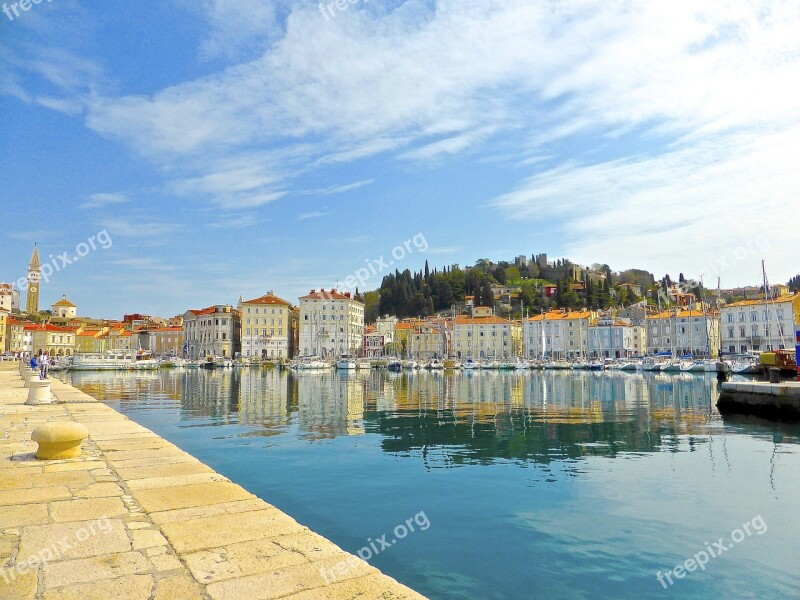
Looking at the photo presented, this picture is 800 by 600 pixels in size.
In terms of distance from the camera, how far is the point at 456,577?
282 inches

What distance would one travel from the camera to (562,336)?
386ft

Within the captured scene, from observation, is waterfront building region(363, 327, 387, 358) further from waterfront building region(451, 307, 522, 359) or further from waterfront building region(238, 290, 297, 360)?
waterfront building region(238, 290, 297, 360)

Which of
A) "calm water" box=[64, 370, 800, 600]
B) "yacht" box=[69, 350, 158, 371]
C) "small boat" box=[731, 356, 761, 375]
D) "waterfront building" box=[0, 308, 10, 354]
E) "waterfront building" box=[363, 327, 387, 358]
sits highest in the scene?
"waterfront building" box=[0, 308, 10, 354]

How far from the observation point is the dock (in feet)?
81.0

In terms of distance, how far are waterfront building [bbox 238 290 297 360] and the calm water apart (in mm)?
98415

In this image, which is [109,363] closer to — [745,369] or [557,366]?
[557,366]

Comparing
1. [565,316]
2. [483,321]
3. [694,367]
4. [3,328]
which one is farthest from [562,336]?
[3,328]

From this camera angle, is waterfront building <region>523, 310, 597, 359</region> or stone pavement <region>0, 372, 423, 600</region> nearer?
stone pavement <region>0, 372, 423, 600</region>

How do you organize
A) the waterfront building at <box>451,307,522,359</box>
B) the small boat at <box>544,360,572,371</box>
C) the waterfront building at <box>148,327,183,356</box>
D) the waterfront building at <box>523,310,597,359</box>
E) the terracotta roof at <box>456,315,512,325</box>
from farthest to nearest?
1. the waterfront building at <box>148,327,183,356</box>
2. the terracotta roof at <box>456,315,512,325</box>
3. the waterfront building at <box>451,307,522,359</box>
4. the waterfront building at <box>523,310,597,359</box>
5. the small boat at <box>544,360,572,371</box>

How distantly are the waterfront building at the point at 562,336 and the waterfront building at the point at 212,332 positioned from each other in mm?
62732

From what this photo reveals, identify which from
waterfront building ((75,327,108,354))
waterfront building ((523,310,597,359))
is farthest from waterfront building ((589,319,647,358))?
waterfront building ((75,327,108,354))

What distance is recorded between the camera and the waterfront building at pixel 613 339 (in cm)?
11244

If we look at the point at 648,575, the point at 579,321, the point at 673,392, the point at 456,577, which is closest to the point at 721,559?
the point at 648,575

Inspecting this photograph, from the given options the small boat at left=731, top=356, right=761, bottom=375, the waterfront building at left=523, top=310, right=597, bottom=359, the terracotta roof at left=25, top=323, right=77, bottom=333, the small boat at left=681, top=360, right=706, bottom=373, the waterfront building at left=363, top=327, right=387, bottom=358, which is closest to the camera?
the small boat at left=731, top=356, right=761, bottom=375
